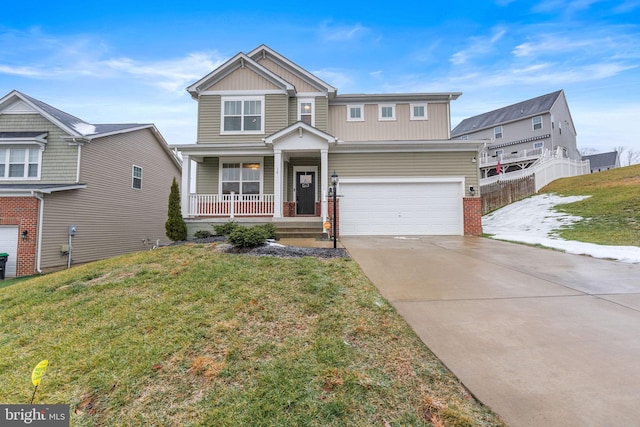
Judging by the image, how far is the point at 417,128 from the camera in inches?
537

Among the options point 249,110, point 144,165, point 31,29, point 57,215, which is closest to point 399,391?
point 249,110

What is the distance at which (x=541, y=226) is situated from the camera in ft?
38.3

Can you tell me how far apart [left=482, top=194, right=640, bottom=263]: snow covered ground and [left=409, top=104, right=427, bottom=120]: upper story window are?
6.08 meters

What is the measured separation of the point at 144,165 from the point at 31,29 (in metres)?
10.2

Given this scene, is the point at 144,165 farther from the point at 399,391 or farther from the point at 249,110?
the point at 399,391

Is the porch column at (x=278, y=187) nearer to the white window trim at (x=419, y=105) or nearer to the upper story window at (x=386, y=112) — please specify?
the upper story window at (x=386, y=112)

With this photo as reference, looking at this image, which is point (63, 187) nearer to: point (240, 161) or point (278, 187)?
point (240, 161)

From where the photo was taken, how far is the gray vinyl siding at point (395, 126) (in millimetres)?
13625

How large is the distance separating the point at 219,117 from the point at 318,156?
15.8ft

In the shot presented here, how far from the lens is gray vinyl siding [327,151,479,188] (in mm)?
11266

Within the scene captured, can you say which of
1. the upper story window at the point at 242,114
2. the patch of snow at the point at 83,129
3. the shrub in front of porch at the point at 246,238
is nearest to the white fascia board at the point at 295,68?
the upper story window at the point at 242,114

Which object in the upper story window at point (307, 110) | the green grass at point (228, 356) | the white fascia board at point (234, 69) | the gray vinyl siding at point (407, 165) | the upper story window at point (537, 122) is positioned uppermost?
the upper story window at point (537, 122)

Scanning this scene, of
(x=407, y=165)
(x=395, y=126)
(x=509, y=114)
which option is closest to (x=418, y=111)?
(x=395, y=126)

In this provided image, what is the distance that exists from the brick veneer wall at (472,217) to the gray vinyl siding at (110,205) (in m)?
15.9
